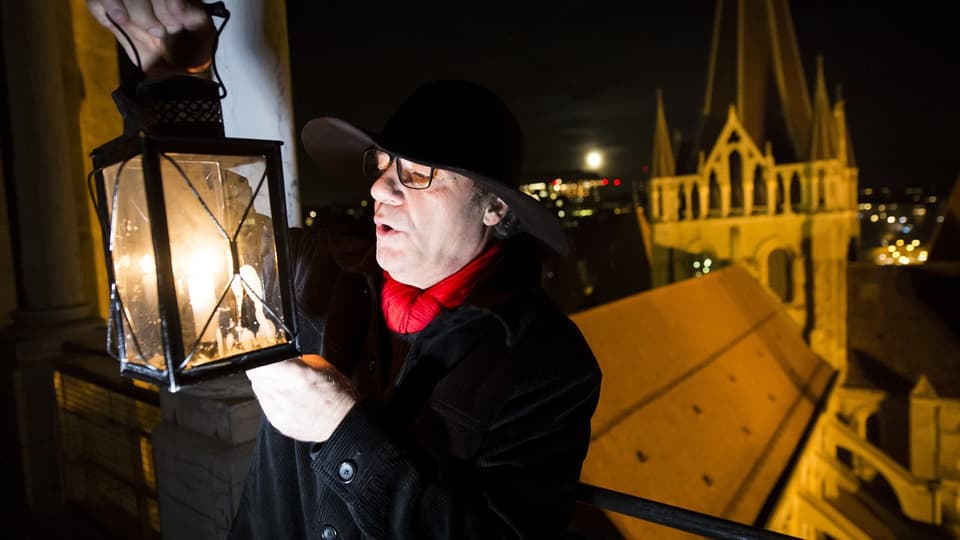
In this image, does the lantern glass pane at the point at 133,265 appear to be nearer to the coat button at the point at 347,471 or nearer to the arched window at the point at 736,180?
the coat button at the point at 347,471

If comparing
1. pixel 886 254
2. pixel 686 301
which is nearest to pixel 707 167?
pixel 686 301

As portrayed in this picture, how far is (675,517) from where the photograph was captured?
1.99 meters

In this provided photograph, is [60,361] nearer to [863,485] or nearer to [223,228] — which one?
[223,228]

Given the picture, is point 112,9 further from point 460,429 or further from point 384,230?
point 460,429

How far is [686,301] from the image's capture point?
23.1 meters

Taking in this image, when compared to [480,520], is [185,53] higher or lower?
higher

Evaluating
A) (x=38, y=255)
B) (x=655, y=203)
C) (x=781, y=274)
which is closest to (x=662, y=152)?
(x=655, y=203)

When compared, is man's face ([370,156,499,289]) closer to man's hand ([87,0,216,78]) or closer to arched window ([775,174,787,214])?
man's hand ([87,0,216,78])

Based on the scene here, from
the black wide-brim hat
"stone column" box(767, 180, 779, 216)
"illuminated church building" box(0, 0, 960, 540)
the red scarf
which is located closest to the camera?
the black wide-brim hat

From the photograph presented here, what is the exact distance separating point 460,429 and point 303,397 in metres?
0.39

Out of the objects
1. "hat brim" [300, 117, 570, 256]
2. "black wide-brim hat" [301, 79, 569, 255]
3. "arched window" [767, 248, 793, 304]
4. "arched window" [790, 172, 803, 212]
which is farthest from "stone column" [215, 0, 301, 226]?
"arched window" [767, 248, 793, 304]

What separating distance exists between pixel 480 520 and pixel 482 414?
0.25 meters

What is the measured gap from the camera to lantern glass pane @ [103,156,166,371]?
141cm

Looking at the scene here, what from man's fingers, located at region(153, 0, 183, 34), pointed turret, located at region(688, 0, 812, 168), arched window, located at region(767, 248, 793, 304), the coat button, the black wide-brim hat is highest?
pointed turret, located at region(688, 0, 812, 168)
